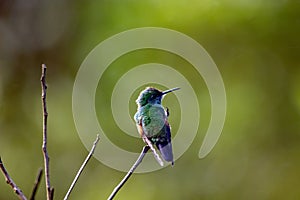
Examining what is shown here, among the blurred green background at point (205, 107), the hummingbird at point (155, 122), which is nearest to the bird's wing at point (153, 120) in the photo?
the hummingbird at point (155, 122)

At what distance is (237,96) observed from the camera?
4562 mm

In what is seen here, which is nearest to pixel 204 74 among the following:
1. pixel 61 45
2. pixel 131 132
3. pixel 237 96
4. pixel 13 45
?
pixel 237 96

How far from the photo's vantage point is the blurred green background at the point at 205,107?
4512mm

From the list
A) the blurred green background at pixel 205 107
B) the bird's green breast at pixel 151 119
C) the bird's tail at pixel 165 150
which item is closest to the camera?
the bird's tail at pixel 165 150

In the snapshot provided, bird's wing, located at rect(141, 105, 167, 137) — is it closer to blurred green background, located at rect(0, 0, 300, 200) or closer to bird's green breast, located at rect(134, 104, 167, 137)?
bird's green breast, located at rect(134, 104, 167, 137)

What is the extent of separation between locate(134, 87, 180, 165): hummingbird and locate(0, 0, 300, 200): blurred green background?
9.56 ft

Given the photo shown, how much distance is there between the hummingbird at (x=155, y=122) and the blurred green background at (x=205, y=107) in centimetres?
291

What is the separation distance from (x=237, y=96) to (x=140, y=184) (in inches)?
42.2

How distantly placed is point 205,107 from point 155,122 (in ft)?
9.93

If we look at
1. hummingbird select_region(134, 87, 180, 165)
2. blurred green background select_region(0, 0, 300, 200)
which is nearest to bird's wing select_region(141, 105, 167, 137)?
hummingbird select_region(134, 87, 180, 165)

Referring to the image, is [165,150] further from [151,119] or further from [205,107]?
[205,107]

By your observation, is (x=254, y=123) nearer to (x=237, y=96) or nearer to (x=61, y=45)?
(x=237, y=96)

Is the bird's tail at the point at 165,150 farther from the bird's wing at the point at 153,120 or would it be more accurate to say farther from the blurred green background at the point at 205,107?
the blurred green background at the point at 205,107

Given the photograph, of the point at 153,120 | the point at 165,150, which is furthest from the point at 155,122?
the point at 165,150
